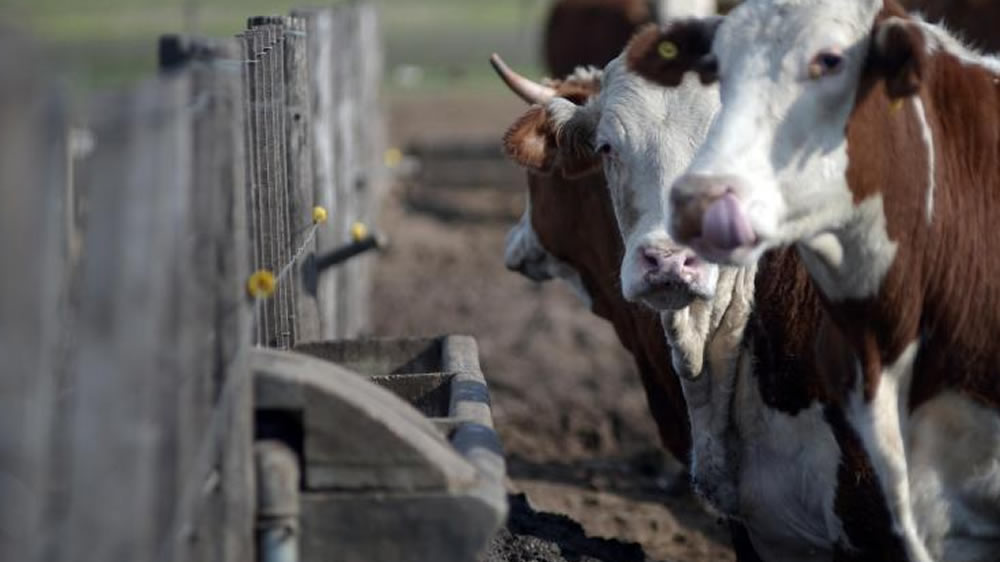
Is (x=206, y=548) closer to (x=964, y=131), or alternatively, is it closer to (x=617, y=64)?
(x=964, y=131)

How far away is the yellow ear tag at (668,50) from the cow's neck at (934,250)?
619 millimetres

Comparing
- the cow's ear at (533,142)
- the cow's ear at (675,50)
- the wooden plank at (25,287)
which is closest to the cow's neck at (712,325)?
the cow's ear at (533,142)

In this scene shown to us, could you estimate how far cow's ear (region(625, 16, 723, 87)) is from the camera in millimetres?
4871

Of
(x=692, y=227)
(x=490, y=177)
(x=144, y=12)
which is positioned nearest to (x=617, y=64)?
(x=692, y=227)

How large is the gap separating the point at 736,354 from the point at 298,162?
1929 millimetres

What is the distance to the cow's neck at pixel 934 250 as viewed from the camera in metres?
4.70

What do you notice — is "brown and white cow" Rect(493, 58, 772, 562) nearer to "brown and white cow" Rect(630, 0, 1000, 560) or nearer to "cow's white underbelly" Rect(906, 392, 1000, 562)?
"cow's white underbelly" Rect(906, 392, 1000, 562)

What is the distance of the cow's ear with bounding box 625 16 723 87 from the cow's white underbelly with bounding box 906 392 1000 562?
1.12m

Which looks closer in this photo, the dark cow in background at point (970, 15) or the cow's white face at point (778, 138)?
the cow's white face at point (778, 138)

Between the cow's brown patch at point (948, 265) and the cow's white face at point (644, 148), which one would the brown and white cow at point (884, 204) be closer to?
the cow's brown patch at point (948, 265)

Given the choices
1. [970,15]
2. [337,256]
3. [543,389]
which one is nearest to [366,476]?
[337,256]

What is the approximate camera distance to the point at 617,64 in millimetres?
6418

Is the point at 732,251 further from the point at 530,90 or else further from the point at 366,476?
the point at 530,90

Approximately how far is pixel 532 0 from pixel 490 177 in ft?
106
